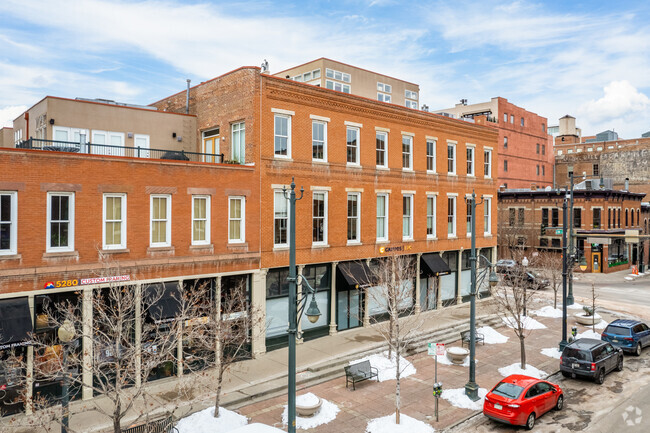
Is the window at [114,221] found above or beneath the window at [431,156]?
beneath

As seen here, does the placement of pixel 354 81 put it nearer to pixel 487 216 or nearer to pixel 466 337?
pixel 487 216

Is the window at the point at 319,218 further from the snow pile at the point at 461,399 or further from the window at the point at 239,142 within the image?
the snow pile at the point at 461,399

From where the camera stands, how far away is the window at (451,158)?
34344 millimetres

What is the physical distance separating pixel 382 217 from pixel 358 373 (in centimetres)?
1196

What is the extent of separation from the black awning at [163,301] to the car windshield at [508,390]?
41.6ft

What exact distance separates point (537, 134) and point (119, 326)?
81128mm

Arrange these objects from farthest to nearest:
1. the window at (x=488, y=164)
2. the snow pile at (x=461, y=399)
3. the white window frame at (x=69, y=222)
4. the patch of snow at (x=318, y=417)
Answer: the window at (x=488, y=164) → the snow pile at (x=461, y=399) → the white window frame at (x=69, y=222) → the patch of snow at (x=318, y=417)

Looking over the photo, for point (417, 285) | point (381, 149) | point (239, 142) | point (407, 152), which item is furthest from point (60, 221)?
point (417, 285)

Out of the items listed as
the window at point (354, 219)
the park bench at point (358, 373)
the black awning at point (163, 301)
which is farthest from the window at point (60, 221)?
the window at point (354, 219)

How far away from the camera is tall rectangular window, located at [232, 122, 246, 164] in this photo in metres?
24.3

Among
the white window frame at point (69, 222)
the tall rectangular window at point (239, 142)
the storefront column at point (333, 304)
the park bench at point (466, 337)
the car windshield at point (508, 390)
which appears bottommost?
the park bench at point (466, 337)

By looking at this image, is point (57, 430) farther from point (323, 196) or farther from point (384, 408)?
point (323, 196)

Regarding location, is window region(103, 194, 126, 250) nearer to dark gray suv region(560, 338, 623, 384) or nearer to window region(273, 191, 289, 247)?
window region(273, 191, 289, 247)

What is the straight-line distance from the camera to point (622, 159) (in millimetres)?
77938
